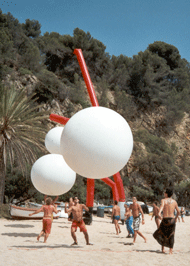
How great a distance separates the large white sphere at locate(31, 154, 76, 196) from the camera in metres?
7.66

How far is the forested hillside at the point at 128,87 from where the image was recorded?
103ft

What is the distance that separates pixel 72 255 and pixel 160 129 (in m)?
36.3

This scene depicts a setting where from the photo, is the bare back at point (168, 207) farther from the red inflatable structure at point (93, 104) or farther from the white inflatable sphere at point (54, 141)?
the red inflatable structure at point (93, 104)

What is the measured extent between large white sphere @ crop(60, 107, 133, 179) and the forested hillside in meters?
22.7

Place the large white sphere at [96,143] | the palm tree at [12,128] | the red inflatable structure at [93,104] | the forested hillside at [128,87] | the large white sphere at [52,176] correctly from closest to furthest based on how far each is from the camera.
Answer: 1. the large white sphere at [96,143]
2. the large white sphere at [52,176]
3. the red inflatable structure at [93,104]
4. the palm tree at [12,128]
5. the forested hillside at [128,87]

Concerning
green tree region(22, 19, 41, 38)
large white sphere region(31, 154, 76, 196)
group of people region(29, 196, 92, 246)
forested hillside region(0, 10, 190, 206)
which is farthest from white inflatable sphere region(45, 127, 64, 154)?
green tree region(22, 19, 41, 38)

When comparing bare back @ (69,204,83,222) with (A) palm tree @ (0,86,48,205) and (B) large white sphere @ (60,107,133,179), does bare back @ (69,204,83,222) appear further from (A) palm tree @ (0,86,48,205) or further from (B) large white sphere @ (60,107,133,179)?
(A) palm tree @ (0,86,48,205)

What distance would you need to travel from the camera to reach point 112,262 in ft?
18.6

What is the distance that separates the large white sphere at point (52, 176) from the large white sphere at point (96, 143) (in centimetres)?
280

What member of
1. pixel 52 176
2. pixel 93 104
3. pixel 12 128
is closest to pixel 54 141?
pixel 52 176

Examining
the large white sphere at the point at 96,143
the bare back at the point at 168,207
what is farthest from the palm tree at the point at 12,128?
the large white sphere at the point at 96,143

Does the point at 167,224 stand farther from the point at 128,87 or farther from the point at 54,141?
the point at 128,87

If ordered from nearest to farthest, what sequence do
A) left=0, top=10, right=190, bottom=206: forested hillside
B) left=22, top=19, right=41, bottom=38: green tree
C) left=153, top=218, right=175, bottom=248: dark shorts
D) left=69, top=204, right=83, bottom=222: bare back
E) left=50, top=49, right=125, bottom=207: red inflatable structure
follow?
1. left=153, top=218, right=175, bottom=248: dark shorts
2. left=69, top=204, right=83, bottom=222: bare back
3. left=50, top=49, right=125, bottom=207: red inflatable structure
4. left=0, top=10, right=190, bottom=206: forested hillside
5. left=22, top=19, right=41, bottom=38: green tree

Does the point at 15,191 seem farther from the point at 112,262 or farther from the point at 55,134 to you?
the point at 112,262
